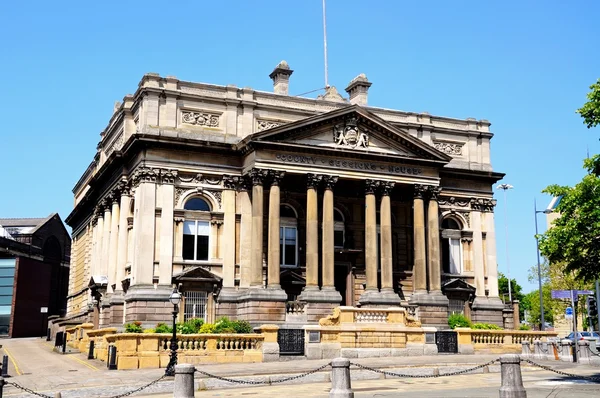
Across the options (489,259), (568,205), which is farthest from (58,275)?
(568,205)

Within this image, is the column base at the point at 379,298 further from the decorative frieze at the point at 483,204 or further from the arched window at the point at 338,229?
the decorative frieze at the point at 483,204

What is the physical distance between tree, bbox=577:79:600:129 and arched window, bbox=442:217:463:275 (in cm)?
2588

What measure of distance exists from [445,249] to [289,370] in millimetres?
25447

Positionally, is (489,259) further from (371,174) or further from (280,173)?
(280,173)

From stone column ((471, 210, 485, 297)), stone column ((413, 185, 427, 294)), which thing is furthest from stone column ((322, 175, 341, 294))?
stone column ((471, 210, 485, 297))

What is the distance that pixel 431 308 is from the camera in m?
45.8

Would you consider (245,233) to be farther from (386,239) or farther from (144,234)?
(386,239)

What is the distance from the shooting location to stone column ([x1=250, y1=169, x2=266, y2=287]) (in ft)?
140

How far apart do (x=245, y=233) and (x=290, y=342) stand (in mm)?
11876

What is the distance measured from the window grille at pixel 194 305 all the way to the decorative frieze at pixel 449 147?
65.4 feet

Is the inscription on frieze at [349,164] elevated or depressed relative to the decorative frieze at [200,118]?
depressed

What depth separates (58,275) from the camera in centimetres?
→ 9031

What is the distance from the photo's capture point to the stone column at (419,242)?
1826 inches

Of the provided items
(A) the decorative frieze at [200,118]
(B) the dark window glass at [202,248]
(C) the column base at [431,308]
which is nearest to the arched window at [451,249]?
(C) the column base at [431,308]
